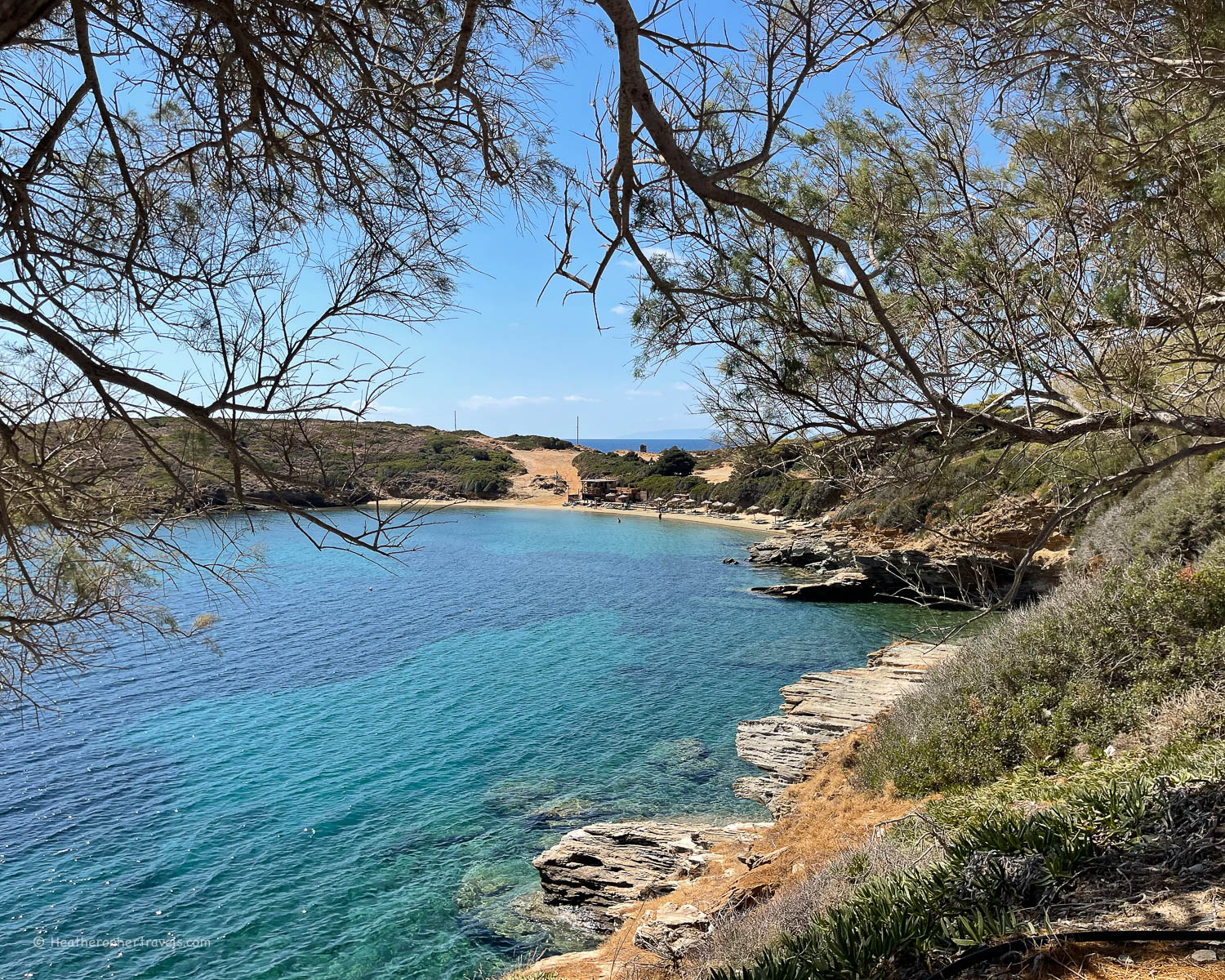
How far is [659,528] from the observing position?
57250 millimetres

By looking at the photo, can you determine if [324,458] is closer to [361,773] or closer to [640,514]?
[361,773]

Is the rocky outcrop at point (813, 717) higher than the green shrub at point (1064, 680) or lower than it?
lower

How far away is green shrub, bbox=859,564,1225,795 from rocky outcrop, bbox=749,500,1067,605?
7514mm

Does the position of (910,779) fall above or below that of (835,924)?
below

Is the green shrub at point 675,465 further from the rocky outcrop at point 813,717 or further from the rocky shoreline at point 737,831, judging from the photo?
the rocky outcrop at point 813,717

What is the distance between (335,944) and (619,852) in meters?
3.56

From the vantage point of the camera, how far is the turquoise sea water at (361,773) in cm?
923

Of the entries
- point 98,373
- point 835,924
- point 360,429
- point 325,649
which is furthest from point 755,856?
point 325,649

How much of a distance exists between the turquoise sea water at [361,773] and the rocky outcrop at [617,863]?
56 cm

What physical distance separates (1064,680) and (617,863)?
583 cm

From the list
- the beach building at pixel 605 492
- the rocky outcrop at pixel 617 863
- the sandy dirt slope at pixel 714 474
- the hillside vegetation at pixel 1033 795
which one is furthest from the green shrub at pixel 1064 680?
the beach building at pixel 605 492

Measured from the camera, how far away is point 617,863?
9672 mm

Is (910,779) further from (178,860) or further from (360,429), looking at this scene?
(178,860)

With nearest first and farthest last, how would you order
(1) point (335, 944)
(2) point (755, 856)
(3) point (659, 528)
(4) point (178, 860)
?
(2) point (755, 856)
(1) point (335, 944)
(4) point (178, 860)
(3) point (659, 528)
